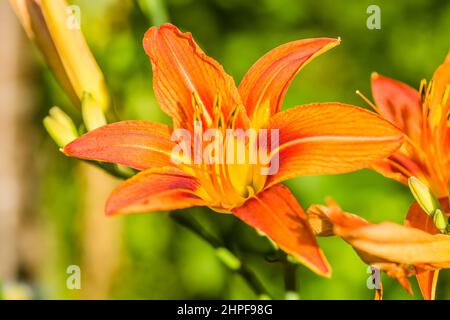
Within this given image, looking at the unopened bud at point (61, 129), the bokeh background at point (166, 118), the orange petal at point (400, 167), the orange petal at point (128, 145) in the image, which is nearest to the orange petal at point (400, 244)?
the orange petal at point (400, 167)

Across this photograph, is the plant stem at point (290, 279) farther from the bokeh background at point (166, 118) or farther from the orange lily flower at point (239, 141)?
the bokeh background at point (166, 118)

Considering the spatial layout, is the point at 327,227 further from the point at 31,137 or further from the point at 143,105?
the point at 31,137

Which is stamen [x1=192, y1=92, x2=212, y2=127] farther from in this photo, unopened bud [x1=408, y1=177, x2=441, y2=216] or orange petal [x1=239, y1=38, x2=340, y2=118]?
unopened bud [x1=408, y1=177, x2=441, y2=216]

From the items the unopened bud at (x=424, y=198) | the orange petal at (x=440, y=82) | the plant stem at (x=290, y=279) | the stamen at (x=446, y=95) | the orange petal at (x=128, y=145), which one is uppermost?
the orange petal at (x=440, y=82)

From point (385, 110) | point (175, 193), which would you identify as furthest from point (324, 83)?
point (175, 193)

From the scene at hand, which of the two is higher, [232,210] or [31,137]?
[31,137]

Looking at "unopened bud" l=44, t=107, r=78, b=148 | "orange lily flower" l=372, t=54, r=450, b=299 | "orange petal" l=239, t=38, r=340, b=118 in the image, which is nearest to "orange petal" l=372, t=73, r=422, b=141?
"orange lily flower" l=372, t=54, r=450, b=299

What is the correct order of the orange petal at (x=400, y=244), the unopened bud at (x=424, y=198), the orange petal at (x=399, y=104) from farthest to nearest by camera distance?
the orange petal at (x=399, y=104), the unopened bud at (x=424, y=198), the orange petal at (x=400, y=244)
